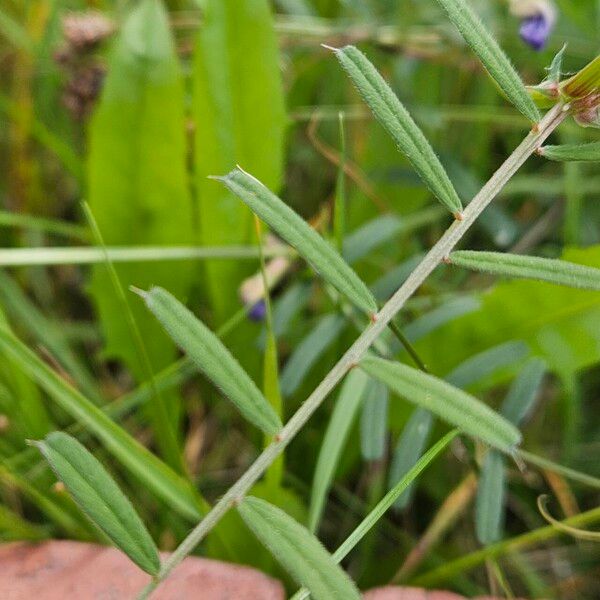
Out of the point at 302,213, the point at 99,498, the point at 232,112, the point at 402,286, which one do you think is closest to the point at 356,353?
the point at 402,286

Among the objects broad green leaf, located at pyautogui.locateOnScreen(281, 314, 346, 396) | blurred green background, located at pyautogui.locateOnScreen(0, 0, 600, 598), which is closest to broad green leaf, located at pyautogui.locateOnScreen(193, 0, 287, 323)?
blurred green background, located at pyautogui.locateOnScreen(0, 0, 600, 598)

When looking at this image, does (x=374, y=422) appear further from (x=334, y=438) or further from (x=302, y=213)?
(x=302, y=213)

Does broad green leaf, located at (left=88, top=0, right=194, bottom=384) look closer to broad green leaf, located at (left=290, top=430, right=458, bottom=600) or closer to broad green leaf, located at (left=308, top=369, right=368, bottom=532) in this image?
broad green leaf, located at (left=308, top=369, right=368, bottom=532)

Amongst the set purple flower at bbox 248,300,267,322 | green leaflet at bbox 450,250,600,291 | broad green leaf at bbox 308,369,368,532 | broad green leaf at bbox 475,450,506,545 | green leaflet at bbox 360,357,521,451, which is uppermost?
green leaflet at bbox 450,250,600,291

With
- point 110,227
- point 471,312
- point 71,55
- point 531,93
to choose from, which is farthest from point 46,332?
point 531,93

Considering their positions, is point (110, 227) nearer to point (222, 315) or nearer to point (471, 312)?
point (222, 315)

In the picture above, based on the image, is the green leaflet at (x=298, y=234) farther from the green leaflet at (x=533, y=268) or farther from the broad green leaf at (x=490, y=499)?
the broad green leaf at (x=490, y=499)

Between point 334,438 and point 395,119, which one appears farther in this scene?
point 334,438
